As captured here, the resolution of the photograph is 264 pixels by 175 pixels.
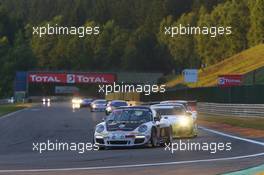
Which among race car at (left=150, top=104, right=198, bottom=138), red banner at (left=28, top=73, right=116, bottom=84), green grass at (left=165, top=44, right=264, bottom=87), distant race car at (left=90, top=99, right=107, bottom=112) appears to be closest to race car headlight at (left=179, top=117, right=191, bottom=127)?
race car at (left=150, top=104, right=198, bottom=138)

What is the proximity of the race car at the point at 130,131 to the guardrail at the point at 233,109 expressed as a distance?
25253 millimetres

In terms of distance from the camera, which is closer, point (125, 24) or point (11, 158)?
point (11, 158)

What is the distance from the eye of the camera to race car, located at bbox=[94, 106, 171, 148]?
21469mm

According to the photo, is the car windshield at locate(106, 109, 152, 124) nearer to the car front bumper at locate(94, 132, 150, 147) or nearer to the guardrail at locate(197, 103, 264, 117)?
the car front bumper at locate(94, 132, 150, 147)

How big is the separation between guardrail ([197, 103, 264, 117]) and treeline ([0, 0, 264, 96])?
38.6 meters

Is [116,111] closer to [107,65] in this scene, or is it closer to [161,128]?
[161,128]

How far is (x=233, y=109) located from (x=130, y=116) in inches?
1259

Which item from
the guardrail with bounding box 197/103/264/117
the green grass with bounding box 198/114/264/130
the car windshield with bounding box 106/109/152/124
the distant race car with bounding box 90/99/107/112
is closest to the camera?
the car windshield with bounding box 106/109/152/124

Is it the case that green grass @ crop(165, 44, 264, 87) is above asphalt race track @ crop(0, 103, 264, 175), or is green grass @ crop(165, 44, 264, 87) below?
above

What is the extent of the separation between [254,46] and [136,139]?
83.4 metres

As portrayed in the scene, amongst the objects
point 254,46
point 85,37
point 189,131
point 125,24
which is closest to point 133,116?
point 189,131

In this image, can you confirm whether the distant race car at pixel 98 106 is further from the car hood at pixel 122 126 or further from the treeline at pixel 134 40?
the car hood at pixel 122 126

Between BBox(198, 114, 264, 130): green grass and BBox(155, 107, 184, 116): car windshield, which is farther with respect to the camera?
BBox(198, 114, 264, 130): green grass

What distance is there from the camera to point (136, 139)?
2148cm
